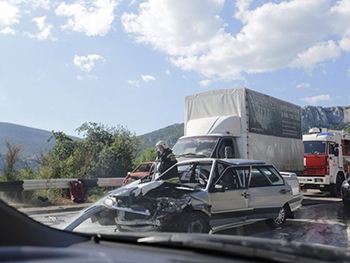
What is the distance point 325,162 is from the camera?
15.2m

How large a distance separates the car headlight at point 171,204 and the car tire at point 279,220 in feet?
9.17

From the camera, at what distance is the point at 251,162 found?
7.62 meters

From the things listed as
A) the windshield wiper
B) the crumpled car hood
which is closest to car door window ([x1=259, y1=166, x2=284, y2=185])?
the crumpled car hood

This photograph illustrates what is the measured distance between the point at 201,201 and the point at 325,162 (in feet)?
35.0

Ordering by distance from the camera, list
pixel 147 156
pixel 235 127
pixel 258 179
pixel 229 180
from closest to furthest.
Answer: pixel 229 180 → pixel 258 179 → pixel 235 127 → pixel 147 156

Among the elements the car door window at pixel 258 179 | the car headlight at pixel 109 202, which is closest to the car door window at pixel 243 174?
the car door window at pixel 258 179

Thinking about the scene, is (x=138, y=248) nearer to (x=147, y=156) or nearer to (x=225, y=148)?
(x=225, y=148)

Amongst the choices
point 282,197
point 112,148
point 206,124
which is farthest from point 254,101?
point 112,148

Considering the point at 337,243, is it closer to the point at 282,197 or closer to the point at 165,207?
the point at 282,197

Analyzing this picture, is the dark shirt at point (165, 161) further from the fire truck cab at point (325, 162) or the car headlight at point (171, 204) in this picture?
the fire truck cab at point (325, 162)

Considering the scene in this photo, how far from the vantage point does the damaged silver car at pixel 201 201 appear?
18.1 ft

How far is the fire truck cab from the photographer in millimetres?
15102

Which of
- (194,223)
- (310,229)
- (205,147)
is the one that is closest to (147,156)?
(205,147)

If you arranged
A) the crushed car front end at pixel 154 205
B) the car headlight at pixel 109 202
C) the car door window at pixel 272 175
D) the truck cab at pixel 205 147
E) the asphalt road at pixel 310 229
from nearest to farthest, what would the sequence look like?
the crushed car front end at pixel 154 205 → the car headlight at pixel 109 202 → the asphalt road at pixel 310 229 → the car door window at pixel 272 175 → the truck cab at pixel 205 147
